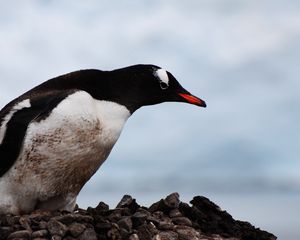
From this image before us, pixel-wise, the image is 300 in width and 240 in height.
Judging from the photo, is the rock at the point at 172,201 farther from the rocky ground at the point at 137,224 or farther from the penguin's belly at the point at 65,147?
the penguin's belly at the point at 65,147

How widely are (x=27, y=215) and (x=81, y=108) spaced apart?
1217 millimetres

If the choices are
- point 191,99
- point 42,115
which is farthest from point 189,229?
point 42,115

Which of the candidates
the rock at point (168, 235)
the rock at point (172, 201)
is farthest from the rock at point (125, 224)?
the rock at point (172, 201)

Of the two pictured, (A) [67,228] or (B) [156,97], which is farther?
(B) [156,97]

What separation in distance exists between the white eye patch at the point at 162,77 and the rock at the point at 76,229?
5.90ft

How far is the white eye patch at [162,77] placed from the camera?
30.8 feet

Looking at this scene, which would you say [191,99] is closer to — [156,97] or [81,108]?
[156,97]

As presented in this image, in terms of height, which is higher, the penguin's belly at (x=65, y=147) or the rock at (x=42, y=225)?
the penguin's belly at (x=65, y=147)

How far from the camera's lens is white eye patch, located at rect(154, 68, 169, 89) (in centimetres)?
940

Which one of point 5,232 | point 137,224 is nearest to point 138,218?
point 137,224

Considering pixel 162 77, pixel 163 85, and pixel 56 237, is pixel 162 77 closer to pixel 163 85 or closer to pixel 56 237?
pixel 163 85

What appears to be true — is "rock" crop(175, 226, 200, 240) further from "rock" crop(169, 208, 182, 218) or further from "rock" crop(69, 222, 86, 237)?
"rock" crop(69, 222, 86, 237)

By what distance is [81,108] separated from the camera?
8875 millimetres

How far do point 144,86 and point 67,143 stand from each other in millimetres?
1079
